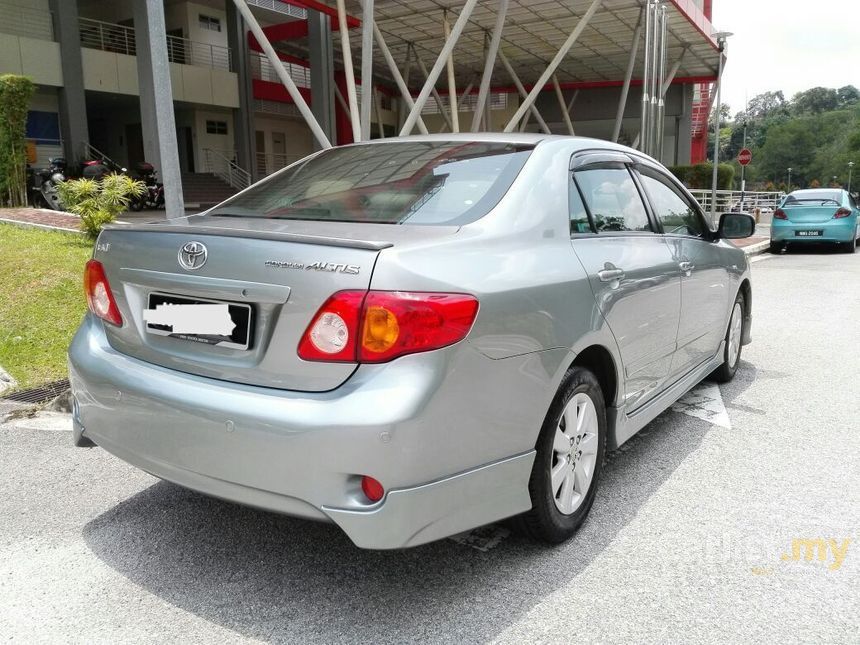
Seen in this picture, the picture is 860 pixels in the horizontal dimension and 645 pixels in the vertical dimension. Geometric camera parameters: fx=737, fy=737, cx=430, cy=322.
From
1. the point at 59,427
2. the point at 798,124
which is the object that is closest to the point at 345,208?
the point at 59,427

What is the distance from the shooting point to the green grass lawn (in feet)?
18.1

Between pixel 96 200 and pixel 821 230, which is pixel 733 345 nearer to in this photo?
pixel 96 200

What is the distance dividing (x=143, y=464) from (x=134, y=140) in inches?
1143

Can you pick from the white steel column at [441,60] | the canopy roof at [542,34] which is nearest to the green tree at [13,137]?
the white steel column at [441,60]

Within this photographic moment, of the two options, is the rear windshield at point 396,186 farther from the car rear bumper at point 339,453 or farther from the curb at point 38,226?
the curb at point 38,226

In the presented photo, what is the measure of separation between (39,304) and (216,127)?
2338 cm

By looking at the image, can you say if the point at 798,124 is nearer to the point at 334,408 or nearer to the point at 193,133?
the point at 193,133

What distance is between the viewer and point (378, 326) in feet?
7.29

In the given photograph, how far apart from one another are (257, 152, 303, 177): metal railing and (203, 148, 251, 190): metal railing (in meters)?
2.17

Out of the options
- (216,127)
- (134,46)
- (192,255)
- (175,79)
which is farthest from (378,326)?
(216,127)

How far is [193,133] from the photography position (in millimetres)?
→ 27531

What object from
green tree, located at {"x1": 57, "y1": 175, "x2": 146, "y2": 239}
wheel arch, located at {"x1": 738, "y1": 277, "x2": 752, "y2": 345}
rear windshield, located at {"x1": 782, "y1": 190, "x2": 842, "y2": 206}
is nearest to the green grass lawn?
green tree, located at {"x1": 57, "y1": 175, "x2": 146, "y2": 239}

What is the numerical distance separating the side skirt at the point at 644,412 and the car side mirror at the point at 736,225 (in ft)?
2.73

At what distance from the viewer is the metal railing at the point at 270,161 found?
3103 cm
